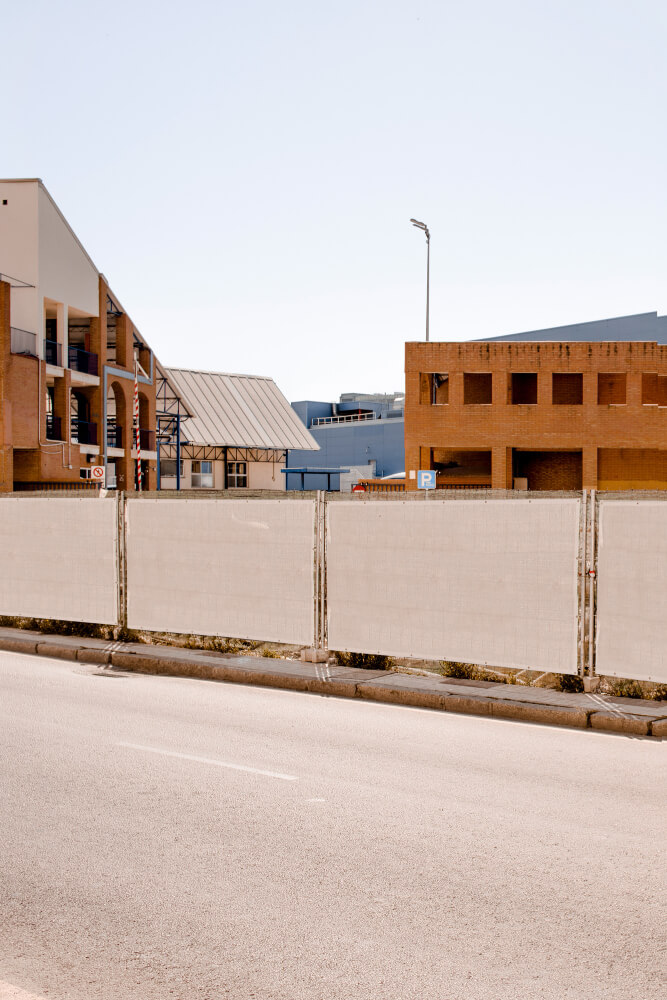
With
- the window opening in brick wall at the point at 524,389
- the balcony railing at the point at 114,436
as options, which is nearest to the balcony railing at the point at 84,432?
the balcony railing at the point at 114,436

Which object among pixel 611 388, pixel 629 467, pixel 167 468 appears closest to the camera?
pixel 629 467

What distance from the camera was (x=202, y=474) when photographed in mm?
62219

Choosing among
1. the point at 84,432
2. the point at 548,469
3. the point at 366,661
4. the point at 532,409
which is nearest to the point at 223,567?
the point at 366,661

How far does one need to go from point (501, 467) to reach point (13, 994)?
141 feet

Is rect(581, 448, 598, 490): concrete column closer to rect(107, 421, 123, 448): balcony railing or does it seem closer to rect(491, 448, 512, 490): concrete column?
rect(491, 448, 512, 490): concrete column

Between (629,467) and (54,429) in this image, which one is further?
(629,467)

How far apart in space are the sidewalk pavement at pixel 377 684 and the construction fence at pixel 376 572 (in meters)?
0.31

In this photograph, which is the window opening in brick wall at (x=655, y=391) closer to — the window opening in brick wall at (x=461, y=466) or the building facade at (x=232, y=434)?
the window opening in brick wall at (x=461, y=466)

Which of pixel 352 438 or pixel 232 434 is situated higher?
pixel 352 438

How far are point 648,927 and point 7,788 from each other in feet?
14.7

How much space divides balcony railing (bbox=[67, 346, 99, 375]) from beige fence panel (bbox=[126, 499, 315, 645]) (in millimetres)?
29549

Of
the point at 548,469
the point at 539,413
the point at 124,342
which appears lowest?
the point at 548,469

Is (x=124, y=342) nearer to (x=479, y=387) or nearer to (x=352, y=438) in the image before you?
(x=479, y=387)

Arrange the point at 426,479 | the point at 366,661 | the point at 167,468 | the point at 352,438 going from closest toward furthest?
the point at 366,661, the point at 426,479, the point at 167,468, the point at 352,438
